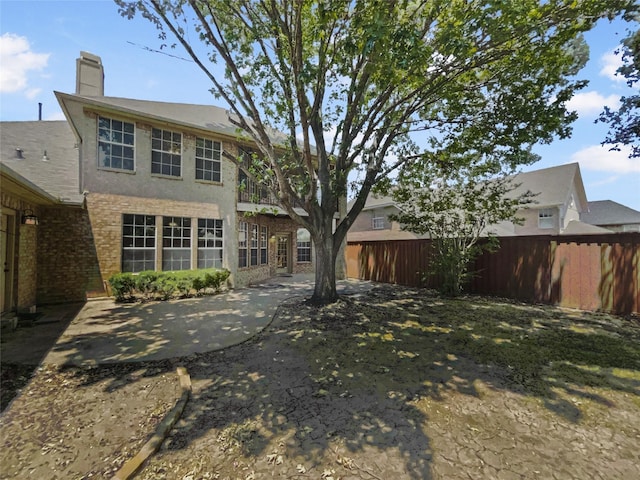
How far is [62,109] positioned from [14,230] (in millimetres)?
4220

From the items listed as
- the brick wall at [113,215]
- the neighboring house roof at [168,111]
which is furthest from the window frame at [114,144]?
the brick wall at [113,215]

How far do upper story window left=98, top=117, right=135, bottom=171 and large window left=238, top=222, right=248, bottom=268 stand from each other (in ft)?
14.4

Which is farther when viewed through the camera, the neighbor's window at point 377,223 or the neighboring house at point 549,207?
the neighbor's window at point 377,223

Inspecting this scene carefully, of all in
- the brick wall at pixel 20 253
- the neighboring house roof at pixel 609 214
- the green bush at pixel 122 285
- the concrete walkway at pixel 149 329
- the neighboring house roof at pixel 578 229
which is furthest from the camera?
the neighboring house roof at pixel 609 214

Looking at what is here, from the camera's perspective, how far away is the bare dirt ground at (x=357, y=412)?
2.49 meters

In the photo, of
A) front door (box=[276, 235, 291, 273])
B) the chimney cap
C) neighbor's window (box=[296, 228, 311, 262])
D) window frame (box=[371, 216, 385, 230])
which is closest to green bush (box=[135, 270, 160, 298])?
front door (box=[276, 235, 291, 273])

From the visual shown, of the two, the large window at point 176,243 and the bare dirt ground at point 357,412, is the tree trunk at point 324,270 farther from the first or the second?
A: the large window at point 176,243

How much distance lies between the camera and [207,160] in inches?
443

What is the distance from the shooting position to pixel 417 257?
12352 mm

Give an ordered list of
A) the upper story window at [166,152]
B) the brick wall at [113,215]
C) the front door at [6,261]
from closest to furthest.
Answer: the front door at [6,261] < the brick wall at [113,215] < the upper story window at [166,152]

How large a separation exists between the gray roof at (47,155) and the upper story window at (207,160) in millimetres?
3785

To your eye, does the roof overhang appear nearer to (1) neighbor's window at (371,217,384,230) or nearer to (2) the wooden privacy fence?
(2) the wooden privacy fence

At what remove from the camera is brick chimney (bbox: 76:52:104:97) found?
11.1m

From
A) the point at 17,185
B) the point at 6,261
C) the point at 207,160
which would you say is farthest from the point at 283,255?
the point at 17,185
